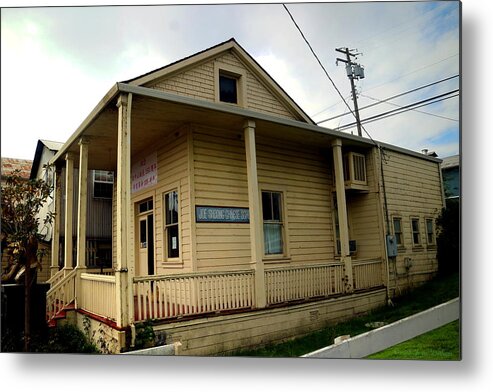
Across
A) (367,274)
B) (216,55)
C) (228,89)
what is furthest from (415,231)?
(228,89)

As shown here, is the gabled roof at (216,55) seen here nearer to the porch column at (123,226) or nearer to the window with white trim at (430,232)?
the porch column at (123,226)

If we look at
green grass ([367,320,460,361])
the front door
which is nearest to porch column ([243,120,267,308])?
green grass ([367,320,460,361])

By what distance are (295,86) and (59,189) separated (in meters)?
3.37

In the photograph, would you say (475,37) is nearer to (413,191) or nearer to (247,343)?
(413,191)

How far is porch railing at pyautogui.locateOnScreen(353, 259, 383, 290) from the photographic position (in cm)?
446

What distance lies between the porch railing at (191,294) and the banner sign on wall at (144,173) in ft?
6.58

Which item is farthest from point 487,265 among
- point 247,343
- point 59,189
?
point 59,189

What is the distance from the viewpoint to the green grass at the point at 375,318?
3.70 metres

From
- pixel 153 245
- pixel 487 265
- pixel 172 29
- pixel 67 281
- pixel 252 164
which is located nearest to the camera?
pixel 487 265

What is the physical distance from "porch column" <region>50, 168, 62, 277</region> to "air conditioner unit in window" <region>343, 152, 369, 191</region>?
3583mm

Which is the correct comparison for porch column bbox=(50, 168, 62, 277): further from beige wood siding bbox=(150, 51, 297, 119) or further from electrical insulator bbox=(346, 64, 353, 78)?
electrical insulator bbox=(346, 64, 353, 78)

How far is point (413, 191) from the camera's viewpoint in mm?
4188

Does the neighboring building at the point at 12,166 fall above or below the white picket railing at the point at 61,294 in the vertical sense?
above

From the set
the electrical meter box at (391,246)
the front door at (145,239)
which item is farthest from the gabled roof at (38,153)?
the electrical meter box at (391,246)
